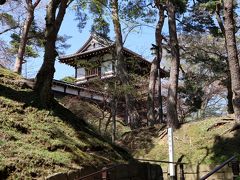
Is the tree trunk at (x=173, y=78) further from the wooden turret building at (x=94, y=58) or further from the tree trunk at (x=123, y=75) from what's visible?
→ the wooden turret building at (x=94, y=58)

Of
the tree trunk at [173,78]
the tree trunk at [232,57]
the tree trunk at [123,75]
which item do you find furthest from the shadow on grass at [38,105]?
the tree trunk at [123,75]

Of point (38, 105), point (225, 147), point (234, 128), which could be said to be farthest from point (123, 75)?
point (38, 105)

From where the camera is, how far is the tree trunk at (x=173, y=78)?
14.6m

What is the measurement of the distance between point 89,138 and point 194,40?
19.7 metres

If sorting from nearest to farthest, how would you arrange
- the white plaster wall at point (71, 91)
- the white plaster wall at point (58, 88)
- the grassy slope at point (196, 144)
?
the grassy slope at point (196, 144), the white plaster wall at point (58, 88), the white plaster wall at point (71, 91)

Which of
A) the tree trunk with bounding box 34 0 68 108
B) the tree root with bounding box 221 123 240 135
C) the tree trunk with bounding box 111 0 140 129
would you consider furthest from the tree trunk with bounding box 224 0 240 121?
the tree trunk with bounding box 34 0 68 108

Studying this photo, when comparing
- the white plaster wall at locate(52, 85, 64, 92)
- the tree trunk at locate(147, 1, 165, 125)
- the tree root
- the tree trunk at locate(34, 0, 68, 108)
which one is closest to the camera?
the tree trunk at locate(34, 0, 68, 108)

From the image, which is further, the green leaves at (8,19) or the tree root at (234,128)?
the green leaves at (8,19)

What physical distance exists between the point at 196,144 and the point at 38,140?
842 centimetres

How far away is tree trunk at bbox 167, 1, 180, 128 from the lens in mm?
14633

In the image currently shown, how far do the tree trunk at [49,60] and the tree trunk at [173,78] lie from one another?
25.0 ft

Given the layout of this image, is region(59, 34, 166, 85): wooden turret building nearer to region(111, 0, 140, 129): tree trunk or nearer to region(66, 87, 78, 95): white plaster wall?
region(66, 87, 78, 95): white plaster wall

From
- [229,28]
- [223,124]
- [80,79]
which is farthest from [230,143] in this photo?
[80,79]

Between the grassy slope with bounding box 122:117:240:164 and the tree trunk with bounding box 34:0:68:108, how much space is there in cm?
662
